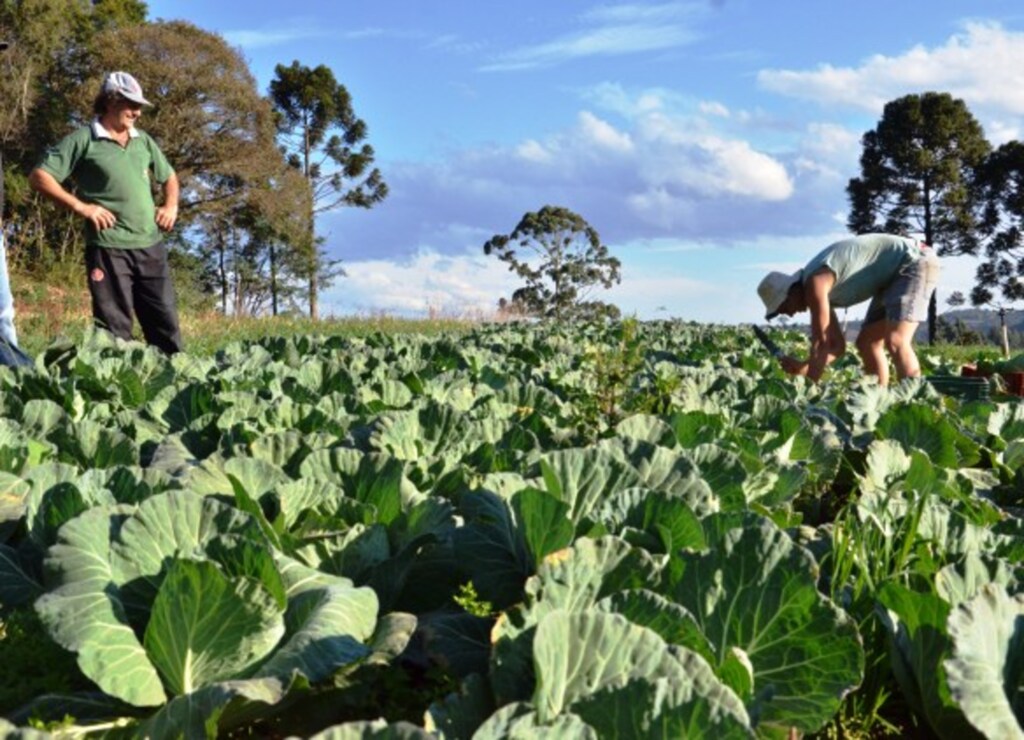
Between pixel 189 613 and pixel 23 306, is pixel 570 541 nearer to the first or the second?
pixel 189 613

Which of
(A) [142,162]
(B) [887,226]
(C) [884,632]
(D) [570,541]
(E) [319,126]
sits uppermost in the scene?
(E) [319,126]

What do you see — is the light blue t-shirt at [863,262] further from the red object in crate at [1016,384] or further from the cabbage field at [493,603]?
the cabbage field at [493,603]

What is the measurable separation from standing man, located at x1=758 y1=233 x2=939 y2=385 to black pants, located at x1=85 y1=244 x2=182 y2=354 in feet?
14.9

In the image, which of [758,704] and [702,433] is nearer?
[758,704]

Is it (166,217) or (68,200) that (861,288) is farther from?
(68,200)

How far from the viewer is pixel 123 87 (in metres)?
6.81

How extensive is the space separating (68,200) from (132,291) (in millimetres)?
895

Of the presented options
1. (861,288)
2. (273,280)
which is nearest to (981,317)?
(273,280)

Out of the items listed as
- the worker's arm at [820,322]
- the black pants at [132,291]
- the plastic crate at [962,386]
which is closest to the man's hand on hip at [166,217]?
the black pants at [132,291]

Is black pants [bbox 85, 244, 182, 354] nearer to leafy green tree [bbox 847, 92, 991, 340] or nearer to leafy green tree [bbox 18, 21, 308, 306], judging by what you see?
leafy green tree [bbox 18, 21, 308, 306]

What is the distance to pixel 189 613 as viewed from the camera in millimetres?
1478

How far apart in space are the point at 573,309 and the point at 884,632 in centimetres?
4928

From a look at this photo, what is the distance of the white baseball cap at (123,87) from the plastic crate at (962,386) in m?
5.60

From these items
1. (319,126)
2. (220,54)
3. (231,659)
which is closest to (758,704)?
(231,659)
